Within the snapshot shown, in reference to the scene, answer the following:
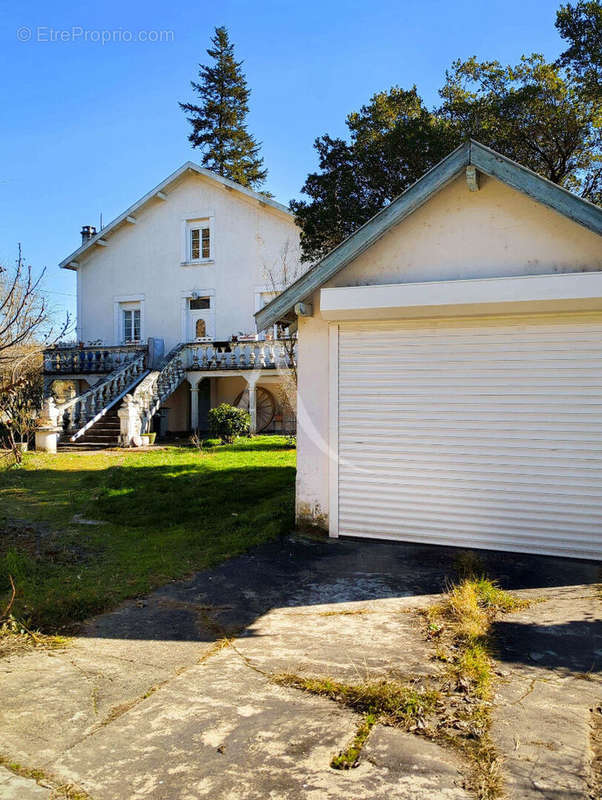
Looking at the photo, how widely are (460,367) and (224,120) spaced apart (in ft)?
124

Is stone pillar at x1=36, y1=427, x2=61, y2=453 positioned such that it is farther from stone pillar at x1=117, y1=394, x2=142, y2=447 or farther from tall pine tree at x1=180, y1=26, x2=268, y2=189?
tall pine tree at x1=180, y1=26, x2=268, y2=189

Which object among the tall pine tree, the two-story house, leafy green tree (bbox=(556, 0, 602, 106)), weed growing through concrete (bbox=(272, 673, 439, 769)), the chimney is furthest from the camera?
the tall pine tree

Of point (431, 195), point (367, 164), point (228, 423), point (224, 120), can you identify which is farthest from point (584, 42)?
point (224, 120)

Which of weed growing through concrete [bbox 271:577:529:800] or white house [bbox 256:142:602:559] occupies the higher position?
white house [bbox 256:142:602:559]

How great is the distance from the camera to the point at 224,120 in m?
40.8

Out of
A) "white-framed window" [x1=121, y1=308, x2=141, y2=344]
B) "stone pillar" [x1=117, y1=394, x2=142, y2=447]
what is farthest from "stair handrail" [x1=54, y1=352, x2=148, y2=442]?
"white-framed window" [x1=121, y1=308, x2=141, y2=344]

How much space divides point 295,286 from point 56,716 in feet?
18.0

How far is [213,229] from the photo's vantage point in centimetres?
2486

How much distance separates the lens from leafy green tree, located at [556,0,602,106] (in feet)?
51.4

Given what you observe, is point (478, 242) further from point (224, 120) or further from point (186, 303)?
point (224, 120)

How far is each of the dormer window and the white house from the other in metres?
17.8

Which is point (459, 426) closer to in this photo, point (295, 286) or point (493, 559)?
point (493, 559)

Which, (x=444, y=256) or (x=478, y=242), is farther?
(x=444, y=256)

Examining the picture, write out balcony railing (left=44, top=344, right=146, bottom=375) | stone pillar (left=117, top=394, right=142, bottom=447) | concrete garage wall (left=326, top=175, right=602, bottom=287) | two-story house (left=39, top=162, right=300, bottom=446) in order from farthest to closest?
balcony railing (left=44, top=344, right=146, bottom=375), two-story house (left=39, top=162, right=300, bottom=446), stone pillar (left=117, top=394, right=142, bottom=447), concrete garage wall (left=326, top=175, right=602, bottom=287)
